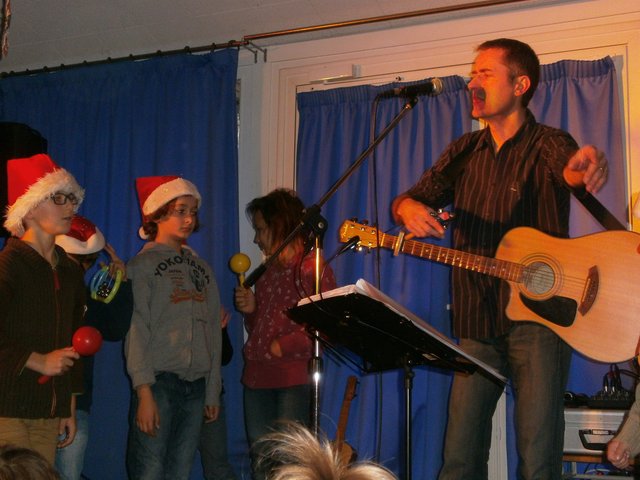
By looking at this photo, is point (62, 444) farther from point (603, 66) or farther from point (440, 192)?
point (603, 66)

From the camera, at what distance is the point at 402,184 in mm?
4398

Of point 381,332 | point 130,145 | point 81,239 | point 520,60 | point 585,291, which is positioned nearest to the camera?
point 381,332

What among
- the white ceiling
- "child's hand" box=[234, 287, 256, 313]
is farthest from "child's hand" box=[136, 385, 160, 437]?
the white ceiling

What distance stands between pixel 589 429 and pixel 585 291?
0.66 metres

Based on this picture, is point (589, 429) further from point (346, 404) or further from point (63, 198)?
point (63, 198)

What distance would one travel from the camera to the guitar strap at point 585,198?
3.62 meters

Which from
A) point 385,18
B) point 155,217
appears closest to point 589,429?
point 155,217

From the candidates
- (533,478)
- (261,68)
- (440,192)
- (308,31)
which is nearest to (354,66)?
(308,31)

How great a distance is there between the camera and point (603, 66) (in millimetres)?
4043

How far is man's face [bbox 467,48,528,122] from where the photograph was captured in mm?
3664

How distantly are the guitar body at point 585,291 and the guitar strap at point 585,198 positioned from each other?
0.37m

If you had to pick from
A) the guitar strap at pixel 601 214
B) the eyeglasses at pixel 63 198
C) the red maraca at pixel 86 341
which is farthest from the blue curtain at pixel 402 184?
the red maraca at pixel 86 341

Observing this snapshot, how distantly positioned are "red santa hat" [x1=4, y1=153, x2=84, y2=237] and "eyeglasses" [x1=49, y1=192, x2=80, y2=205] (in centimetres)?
1

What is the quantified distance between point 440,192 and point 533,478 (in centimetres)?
148
